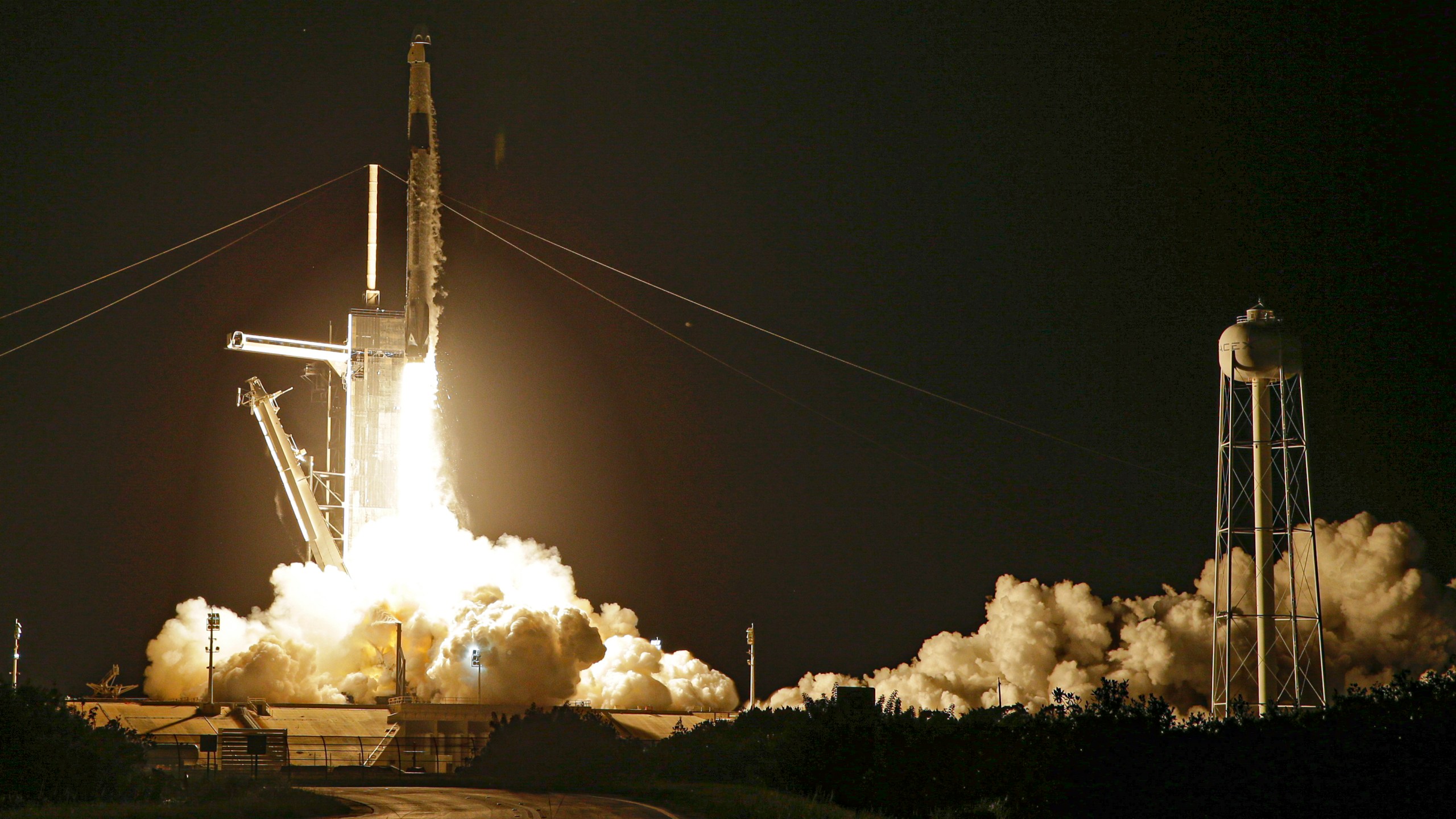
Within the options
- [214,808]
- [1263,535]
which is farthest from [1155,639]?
[214,808]

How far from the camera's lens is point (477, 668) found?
2336 inches

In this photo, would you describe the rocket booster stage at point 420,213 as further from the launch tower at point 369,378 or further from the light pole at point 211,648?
the light pole at point 211,648

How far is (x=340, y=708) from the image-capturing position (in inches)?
2317

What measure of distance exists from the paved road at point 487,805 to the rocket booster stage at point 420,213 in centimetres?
3248

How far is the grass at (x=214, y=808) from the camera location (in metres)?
24.8

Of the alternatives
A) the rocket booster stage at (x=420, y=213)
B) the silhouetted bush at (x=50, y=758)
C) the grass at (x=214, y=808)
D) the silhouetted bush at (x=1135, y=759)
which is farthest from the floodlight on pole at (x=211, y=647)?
the silhouetted bush at (x=1135, y=759)

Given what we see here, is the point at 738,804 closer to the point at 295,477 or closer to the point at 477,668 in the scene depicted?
the point at 477,668

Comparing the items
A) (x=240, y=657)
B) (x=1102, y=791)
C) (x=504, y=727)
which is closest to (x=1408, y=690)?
(x=1102, y=791)

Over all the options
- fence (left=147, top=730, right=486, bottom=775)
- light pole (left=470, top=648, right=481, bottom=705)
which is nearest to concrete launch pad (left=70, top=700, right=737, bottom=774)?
fence (left=147, top=730, right=486, bottom=775)

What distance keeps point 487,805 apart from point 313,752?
2311 centimetres

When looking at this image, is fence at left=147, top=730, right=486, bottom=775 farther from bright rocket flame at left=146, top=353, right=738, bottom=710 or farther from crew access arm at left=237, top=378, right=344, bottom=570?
crew access arm at left=237, top=378, right=344, bottom=570

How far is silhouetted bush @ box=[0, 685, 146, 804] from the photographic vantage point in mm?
27844

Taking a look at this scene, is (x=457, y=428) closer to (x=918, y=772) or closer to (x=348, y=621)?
(x=348, y=621)

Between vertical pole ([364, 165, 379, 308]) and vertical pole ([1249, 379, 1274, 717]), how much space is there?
132ft
